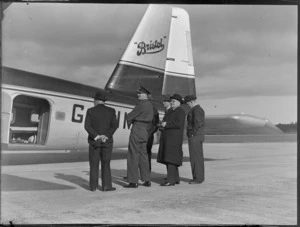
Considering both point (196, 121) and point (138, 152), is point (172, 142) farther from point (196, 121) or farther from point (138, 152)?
point (196, 121)

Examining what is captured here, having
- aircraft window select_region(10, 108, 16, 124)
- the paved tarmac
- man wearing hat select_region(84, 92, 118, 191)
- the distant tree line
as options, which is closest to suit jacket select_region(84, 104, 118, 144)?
man wearing hat select_region(84, 92, 118, 191)

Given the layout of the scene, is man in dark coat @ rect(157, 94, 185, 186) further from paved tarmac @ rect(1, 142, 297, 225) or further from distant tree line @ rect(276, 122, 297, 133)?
distant tree line @ rect(276, 122, 297, 133)

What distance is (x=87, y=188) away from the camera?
3947 mm

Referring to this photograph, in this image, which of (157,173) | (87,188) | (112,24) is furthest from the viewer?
(157,173)

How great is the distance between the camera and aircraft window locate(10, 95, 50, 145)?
6117mm

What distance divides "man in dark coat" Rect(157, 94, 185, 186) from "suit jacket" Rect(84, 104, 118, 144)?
2.39ft

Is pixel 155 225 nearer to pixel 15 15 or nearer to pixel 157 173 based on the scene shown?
pixel 15 15

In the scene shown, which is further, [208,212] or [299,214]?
[208,212]

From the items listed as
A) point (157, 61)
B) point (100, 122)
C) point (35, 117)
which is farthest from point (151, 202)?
point (157, 61)

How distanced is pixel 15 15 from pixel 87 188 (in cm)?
204

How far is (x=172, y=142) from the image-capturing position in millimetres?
4359

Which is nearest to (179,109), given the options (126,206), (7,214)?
(126,206)

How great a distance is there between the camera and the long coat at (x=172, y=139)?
4.34 metres

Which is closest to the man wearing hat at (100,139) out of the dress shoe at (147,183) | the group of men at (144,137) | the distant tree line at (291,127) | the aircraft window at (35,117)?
the group of men at (144,137)
